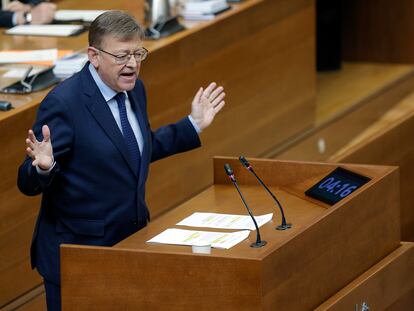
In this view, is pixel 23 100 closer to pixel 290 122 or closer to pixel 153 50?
pixel 153 50

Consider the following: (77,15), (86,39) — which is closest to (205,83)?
(86,39)

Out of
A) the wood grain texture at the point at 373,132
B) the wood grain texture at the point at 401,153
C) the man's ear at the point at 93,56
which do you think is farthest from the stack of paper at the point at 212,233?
the wood grain texture at the point at 401,153

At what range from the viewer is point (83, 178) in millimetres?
2324

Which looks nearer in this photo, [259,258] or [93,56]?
[259,258]

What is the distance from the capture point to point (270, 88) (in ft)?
14.3

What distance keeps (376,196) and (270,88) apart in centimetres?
194

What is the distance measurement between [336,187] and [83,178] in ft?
1.76

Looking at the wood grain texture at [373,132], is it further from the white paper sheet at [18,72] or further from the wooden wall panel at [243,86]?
the white paper sheet at [18,72]

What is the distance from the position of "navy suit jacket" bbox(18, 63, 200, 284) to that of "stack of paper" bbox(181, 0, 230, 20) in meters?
1.73

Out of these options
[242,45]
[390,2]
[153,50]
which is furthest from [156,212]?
[390,2]

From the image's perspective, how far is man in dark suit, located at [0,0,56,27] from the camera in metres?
4.07

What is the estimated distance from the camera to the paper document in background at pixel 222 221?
2.39m

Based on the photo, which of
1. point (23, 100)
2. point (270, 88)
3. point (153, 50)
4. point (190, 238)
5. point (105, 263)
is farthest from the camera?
point (270, 88)

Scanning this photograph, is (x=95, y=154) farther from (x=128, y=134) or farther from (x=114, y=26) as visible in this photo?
(x=114, y=26)
